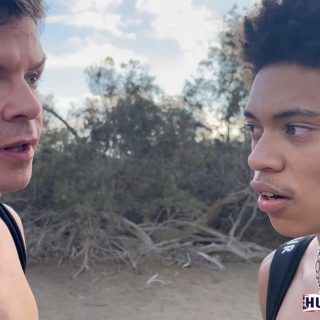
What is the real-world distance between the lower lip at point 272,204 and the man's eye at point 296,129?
172 mm

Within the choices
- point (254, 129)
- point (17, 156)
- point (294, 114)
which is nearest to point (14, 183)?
point (17, 156)

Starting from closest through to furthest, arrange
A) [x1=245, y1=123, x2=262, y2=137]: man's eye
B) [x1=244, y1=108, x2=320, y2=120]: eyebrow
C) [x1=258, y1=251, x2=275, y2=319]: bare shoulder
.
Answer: [x1=244, y1=108, x2=320, y2=120]: eyebrow
[x1=245, y1=123, x2=262, y2=137]: man's eye
[x1=258, y1=251, x2=275, y2=319]: bare shoulder

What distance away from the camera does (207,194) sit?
855 centimetres

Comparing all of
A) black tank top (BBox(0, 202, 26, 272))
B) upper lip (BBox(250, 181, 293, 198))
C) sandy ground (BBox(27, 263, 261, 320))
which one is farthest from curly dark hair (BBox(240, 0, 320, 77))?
sandy ground (BBox(27, 263, 261, 320))

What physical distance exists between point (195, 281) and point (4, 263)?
5.11 m

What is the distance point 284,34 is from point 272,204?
48 centimetres

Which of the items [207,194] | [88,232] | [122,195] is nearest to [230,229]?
[207,194]

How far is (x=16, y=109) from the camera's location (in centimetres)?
148

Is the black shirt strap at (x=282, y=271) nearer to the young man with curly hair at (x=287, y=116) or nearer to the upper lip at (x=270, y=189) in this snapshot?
the young man with curly hair at (x=287, y=116)

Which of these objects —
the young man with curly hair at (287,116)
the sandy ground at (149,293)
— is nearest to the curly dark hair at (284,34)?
the young man with curly hair at (287,116)

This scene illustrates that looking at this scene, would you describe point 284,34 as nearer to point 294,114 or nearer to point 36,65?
point 294,114

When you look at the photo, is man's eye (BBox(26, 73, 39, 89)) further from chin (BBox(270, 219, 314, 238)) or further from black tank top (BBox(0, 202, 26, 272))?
chin (BBox(270, 219, 314, 238))

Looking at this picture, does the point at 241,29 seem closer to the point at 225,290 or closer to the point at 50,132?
the point at 225,290

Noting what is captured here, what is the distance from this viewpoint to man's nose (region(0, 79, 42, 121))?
1471 millimetres
